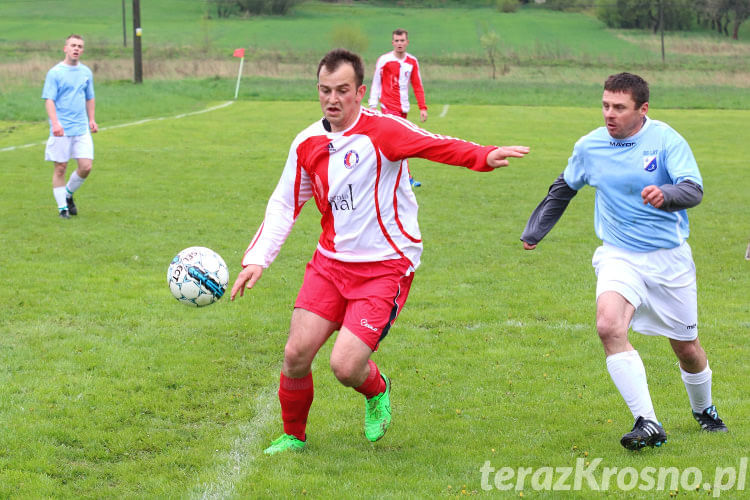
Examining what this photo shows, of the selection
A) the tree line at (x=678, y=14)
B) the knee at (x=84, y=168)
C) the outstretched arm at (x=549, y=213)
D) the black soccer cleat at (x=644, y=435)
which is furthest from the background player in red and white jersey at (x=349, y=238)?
the tree line at (x=678, y=14)

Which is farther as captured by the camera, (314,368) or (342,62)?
(314,368)

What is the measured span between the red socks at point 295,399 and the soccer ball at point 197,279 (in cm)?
95

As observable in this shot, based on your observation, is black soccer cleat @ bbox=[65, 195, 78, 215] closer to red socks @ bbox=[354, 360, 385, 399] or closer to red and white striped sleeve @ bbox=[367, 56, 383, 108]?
red and white striped sleeve @ bbox=[367, 56, 383, 108]

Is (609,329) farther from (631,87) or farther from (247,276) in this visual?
(247,276)

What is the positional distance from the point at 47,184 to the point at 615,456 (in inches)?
509

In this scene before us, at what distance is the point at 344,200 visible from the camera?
5238 mm

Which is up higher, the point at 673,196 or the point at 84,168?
the point at 673,196

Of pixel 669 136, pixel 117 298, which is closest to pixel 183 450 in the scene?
pixel 669 136

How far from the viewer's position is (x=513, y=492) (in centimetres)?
467

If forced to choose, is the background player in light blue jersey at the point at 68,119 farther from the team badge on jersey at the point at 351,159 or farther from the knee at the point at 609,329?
the knee at the point at 609,329

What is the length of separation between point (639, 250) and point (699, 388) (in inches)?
37.7

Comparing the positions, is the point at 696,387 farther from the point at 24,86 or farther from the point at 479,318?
the point at 24,86

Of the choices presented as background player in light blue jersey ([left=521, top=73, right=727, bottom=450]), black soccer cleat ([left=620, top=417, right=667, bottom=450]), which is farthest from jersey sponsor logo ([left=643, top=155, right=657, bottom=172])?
black soccer cleat ([left=620, top=417, right=667, bottom=450])

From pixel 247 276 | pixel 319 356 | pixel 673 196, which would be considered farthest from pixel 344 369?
pixel 319 356
